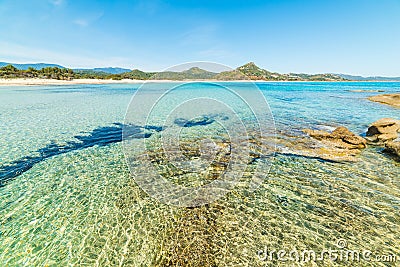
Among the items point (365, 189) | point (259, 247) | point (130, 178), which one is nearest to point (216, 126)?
point (130, 178)

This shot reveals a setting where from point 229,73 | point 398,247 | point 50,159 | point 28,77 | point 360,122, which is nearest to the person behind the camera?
point 398,247

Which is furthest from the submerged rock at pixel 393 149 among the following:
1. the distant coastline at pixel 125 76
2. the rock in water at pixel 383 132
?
the distant coastline at pixel 125 76

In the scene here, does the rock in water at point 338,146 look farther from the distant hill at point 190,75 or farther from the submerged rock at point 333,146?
the distant hill at point 190,75

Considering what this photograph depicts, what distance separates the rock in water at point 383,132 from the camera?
1157 cm

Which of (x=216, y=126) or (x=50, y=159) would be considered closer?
(x=50, y=159)

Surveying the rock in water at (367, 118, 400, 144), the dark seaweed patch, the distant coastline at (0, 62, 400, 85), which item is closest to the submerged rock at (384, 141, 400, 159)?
the rock in water at (367, 118, 400, 144)

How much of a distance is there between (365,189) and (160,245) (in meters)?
7.53

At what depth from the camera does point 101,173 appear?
8234 millimetres

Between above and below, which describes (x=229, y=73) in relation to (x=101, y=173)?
above

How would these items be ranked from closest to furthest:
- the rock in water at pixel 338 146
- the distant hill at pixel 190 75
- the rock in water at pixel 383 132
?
the distant hill at pixel 190 75
the rock in water at pixel 338 146
the rock in water at pixel 383 132

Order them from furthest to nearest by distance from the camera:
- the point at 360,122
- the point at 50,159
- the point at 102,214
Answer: the point at 360,122, the point at 50,159, the point at 102,214

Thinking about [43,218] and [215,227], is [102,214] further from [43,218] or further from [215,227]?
[215,227]

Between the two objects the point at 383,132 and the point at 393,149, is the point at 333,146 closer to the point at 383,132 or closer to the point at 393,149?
the point at 393,149

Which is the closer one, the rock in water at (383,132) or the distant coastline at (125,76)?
the distant coastline at (125,76)
